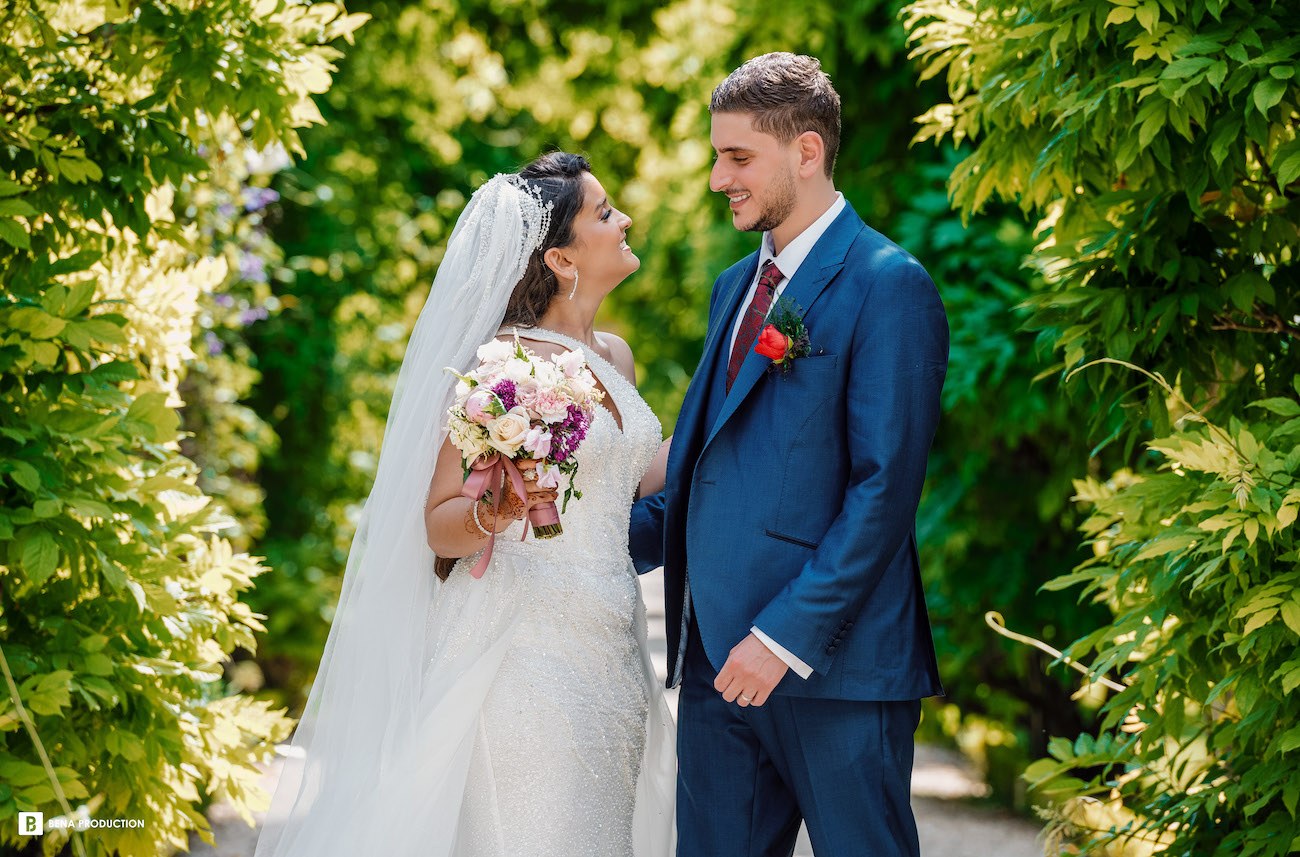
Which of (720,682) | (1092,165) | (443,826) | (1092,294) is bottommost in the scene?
(443,826)

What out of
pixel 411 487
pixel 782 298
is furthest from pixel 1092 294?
pixel 411 487

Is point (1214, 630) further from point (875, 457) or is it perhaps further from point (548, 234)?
point (548, 234)

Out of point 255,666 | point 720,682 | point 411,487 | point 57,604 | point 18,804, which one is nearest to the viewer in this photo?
point 720,682

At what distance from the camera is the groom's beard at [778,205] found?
288 cm

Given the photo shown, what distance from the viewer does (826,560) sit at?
2.64 metres

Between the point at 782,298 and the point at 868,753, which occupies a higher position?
the point at 782,298

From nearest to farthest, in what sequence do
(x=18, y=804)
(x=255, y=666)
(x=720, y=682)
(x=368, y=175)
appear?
(x=720, y=682) → (x=18, y=804) → (x=255, y=666) → (x=368, y=175)

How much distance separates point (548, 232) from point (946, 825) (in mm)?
4590

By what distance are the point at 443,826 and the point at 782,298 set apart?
1.56m

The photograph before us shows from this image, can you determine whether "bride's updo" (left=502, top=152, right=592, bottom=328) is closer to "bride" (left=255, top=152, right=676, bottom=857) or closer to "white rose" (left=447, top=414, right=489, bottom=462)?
"bride" (left=255, top=152, right=676, bottom=857)

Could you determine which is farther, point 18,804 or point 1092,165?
point 1092,165

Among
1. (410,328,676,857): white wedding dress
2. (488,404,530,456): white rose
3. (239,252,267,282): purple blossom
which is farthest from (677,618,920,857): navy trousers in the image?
(239,252,267,282): purple blossom

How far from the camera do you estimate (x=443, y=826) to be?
3.06 m

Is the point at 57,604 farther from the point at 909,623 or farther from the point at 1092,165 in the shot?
the point at 1092,165
